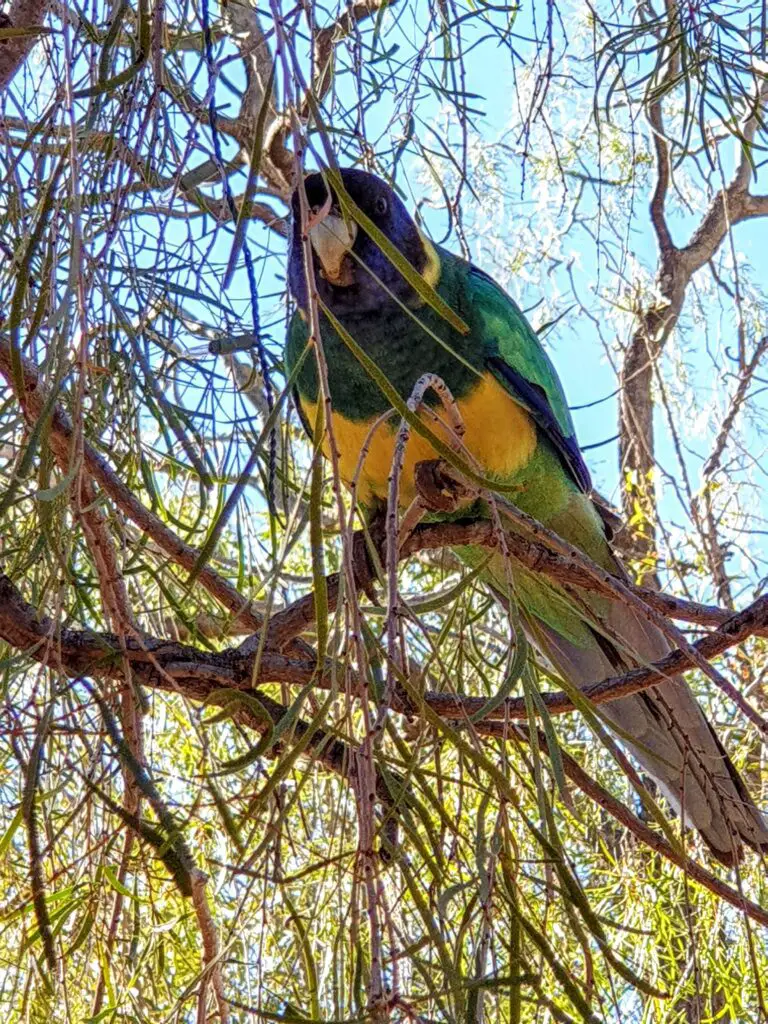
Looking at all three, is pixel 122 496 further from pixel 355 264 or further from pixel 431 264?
pixel 431 264

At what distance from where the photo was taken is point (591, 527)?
262 centimetres

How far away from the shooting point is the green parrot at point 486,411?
2219 mm

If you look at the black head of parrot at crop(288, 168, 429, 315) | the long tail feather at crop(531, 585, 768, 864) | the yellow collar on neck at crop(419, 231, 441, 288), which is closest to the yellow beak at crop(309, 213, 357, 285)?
the black head of parrot at crop(288, 168, 429, 315)

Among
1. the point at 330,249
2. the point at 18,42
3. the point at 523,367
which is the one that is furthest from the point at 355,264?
the point at 18,42

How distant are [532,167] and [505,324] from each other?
3.43 ft

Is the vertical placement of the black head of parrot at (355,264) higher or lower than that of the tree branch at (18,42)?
higher

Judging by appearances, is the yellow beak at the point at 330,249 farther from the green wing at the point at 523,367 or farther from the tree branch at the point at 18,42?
the tree branch at the point at 18,42

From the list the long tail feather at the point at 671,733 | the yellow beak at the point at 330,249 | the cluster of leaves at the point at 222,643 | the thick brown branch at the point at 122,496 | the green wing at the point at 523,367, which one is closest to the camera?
the cluster of leaves at the point at 222,643

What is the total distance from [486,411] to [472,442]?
66 mm

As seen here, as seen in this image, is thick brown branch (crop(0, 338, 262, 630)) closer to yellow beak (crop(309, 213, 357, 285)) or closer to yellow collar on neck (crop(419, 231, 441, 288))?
yellow beak (crop(309, 213, 357, 285))

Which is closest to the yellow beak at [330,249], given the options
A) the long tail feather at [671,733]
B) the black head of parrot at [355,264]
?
the black head of parrot at [355,264]

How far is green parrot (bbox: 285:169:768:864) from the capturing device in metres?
2.22

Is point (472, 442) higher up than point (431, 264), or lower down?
lower down

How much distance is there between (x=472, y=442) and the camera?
7.54 feet
